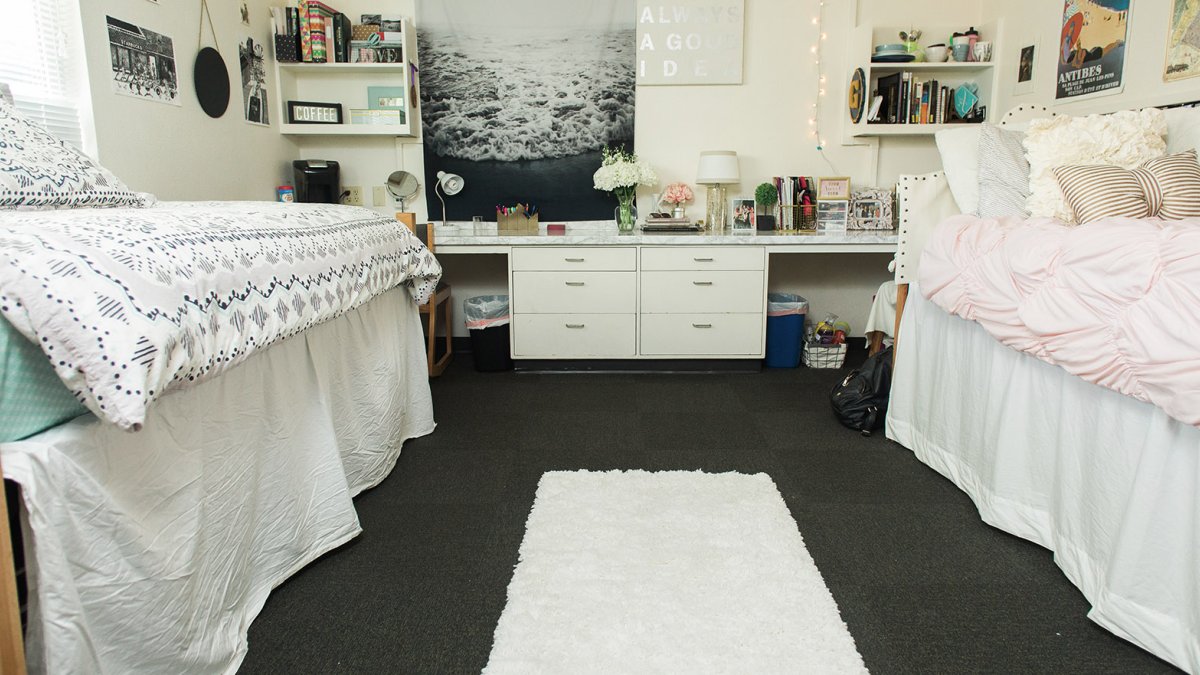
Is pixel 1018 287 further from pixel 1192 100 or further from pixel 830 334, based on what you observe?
pixel 830 334

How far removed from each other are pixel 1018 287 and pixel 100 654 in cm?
198

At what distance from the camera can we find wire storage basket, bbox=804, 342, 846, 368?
366 cm

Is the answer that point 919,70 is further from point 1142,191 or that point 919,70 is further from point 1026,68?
point 1142,191

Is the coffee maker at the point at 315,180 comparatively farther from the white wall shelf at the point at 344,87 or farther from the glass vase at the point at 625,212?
the glass vase at the point at 625,212

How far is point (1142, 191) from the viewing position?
2.07 m

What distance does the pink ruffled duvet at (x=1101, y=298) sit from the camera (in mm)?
1325

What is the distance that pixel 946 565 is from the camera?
5.87ft

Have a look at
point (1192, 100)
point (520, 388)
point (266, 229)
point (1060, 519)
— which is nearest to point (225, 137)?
point (520, 388)

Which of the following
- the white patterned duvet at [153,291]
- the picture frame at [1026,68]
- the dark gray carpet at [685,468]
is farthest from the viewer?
the picture frame at [1026,68]

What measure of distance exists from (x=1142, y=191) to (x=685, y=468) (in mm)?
1489

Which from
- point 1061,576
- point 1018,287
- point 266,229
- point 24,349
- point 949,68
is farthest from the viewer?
point 949,68

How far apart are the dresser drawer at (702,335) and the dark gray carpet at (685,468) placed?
0.44 meters

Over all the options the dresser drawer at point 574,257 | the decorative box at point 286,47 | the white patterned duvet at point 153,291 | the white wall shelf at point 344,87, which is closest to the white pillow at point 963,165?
the dresser drawer at point 574,257

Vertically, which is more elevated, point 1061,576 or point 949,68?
point 949,68
